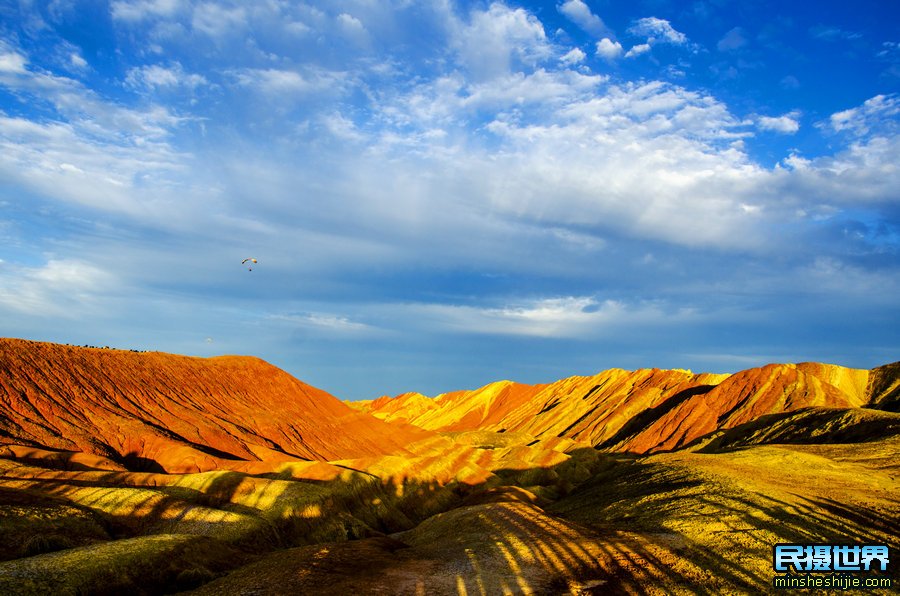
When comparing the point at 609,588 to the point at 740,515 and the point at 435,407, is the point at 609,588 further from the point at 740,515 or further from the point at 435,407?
the point at 435,407

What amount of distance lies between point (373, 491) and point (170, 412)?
3623 centimetres

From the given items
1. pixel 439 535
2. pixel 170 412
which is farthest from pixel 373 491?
pixel 170 412

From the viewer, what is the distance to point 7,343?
66.4 meters

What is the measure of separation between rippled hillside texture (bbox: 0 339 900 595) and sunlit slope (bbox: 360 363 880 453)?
785 millimetres

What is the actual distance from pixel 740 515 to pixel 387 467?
120ft

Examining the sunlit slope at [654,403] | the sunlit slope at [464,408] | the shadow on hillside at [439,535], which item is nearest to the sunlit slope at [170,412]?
the shadow on hillside at [439,535]

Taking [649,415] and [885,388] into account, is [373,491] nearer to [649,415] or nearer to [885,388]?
[649,415]

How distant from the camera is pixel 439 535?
29516 mm

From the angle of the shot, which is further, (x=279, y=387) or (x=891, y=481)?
(x=279, y=387)

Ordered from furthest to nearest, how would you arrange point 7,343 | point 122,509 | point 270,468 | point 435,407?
point 435,407, point 7,343, point 270,468, point 122,509

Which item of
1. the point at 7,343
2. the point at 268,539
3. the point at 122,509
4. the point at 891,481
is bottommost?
the point at 268,539

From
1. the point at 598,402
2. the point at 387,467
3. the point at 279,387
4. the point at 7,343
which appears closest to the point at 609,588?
the point at 387,467

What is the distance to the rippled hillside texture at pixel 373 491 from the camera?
66.8 ft

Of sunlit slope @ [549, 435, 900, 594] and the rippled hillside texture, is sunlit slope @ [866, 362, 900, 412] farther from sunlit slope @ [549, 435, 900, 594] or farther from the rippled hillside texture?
sunlit slope @ [549, 435, 900, 594]
